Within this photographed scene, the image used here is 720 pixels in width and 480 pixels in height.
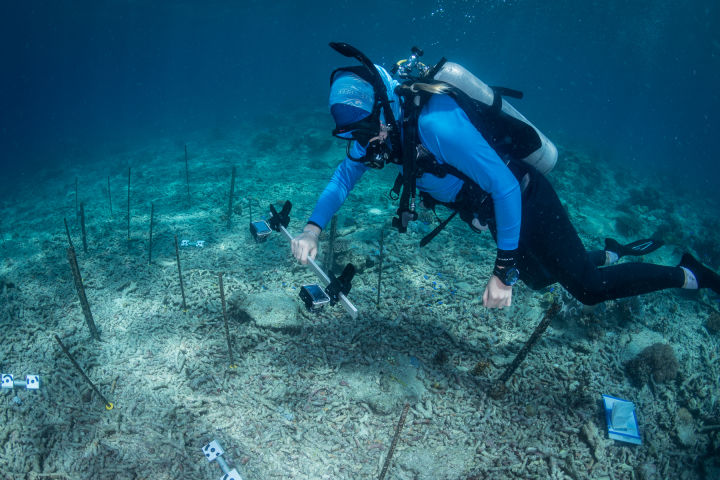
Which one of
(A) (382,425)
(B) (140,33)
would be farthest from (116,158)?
(B) (140,33)

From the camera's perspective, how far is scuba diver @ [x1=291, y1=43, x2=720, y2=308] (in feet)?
9.59

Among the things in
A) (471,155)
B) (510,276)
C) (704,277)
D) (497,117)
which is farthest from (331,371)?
(704,277)

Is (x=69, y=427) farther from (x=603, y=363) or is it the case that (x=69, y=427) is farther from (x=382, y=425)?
(x=603, y=363)

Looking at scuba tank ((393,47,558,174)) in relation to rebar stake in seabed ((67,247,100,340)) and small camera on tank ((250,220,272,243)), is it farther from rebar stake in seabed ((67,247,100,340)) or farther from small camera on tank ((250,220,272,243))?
rebar stake in seabed ((67,247,100,340))

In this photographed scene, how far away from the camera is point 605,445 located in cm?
392

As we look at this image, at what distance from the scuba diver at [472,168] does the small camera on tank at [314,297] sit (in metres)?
0.40

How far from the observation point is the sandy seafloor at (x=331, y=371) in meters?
3.67

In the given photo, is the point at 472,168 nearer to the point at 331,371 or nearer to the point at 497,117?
the point at 497,117

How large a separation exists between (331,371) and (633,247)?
19.1 ft

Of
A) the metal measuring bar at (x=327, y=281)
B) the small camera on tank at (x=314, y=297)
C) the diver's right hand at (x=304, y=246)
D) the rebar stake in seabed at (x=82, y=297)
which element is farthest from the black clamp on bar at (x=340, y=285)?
the rebar stake in seabed at (x=82, y=297)

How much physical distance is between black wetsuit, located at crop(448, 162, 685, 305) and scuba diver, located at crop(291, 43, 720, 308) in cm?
1

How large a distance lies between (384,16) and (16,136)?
263 ft

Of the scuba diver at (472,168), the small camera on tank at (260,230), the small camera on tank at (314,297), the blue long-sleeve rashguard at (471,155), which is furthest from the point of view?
the small camera on tank at (260,230)

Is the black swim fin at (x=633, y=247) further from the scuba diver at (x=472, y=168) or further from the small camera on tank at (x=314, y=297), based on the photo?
the small camera on tank at (x=314, y=297)
